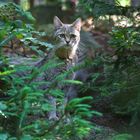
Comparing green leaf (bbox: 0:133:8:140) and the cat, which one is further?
the cat

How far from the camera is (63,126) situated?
209 inches

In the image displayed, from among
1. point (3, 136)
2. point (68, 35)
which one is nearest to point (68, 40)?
point (68, 35)

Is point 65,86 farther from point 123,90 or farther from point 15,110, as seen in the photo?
point 15,110

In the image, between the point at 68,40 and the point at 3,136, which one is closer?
the point at 3,136

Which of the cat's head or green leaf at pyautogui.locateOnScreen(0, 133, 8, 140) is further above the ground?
the cat's head

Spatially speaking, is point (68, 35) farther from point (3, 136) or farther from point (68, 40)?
point (3, 136)

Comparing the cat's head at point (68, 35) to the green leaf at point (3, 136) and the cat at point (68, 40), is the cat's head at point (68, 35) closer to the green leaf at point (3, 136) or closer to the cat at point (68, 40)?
the cat at point (68, 40)

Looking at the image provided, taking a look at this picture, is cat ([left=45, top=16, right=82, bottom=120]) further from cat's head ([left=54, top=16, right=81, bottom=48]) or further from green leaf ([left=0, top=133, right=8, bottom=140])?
green leaf ([left=0, top=133, right=8, bottom=140])

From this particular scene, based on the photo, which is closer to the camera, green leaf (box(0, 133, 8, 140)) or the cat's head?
green leaf (box(0, 133, 8, 140))

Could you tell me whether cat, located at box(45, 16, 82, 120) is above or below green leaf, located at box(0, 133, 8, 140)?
above

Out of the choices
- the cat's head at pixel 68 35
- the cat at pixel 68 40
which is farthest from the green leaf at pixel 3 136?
the cat's head at pixel 68 35

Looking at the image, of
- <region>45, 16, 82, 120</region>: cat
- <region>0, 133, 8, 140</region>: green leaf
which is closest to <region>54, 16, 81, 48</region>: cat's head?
<region>45, 16, 82, 120</region>: cat

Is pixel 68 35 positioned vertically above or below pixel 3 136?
above

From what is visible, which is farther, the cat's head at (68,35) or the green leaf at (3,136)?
the cat's head at (68,35)
